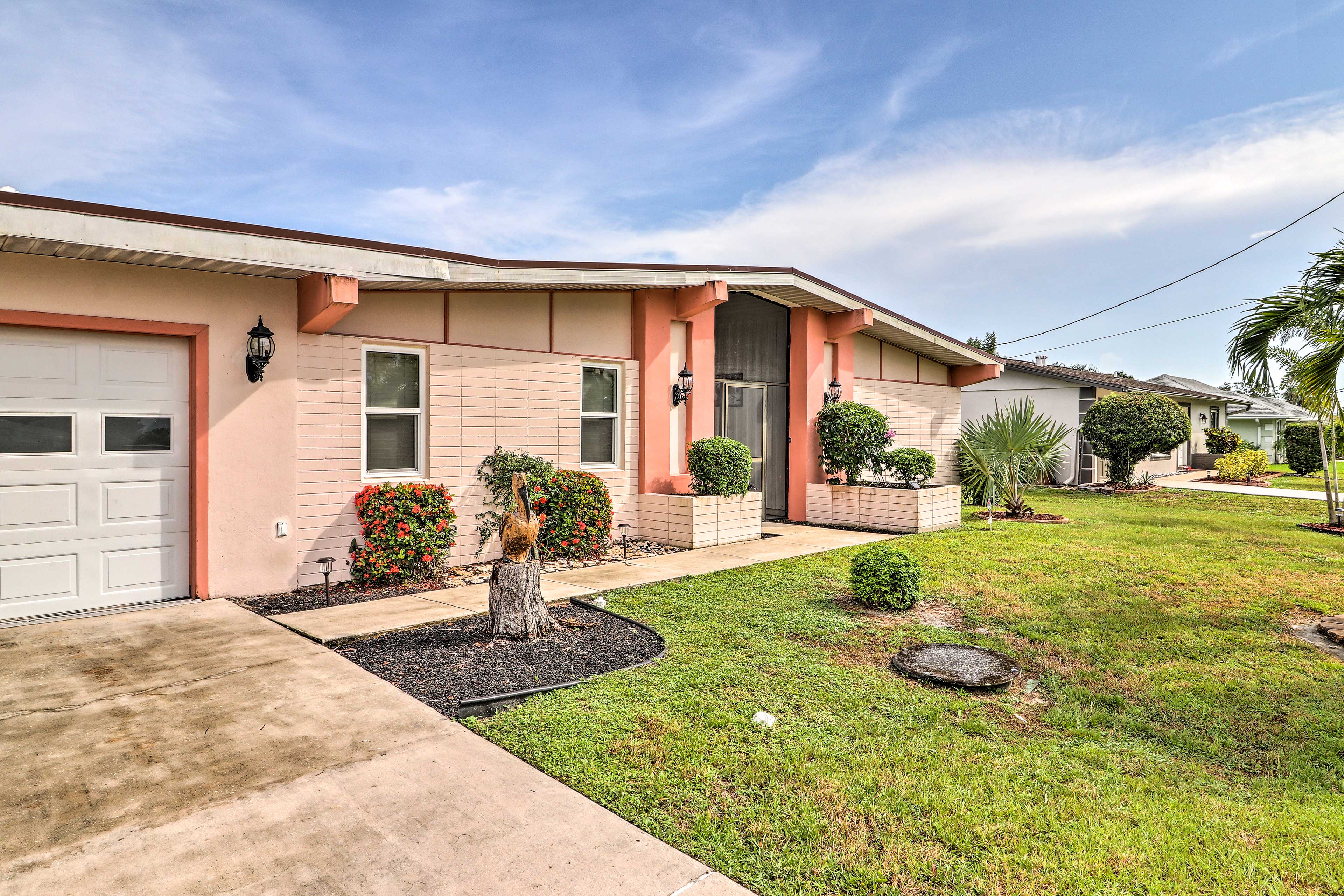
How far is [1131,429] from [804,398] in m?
11.5

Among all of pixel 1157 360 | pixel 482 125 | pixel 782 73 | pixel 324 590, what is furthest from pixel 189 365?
pixel 1157 360

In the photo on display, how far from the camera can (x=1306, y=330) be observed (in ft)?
19.0

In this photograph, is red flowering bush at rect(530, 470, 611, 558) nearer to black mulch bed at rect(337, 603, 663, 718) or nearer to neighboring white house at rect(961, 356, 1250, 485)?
black mulch bed at rect(337, 603, 663, 718)

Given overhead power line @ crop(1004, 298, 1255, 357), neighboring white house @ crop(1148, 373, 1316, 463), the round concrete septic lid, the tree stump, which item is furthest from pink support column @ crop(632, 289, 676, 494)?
neighboring white house @ crop(1148, 373, 1316, 463)

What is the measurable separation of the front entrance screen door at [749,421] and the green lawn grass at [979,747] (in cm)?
513

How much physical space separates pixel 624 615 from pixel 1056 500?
1414 centimetres

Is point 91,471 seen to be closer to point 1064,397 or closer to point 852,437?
point 852,437

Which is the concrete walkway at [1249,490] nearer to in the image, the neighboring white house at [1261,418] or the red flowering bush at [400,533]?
the neighboring white house at [1261,418]

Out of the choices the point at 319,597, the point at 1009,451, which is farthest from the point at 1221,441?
the point at 319,597

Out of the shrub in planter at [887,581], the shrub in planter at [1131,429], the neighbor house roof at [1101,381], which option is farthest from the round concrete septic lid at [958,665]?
the shrub in planter at [1131,429]

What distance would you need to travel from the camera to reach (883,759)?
3.12 meters

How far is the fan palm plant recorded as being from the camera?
40.8ft

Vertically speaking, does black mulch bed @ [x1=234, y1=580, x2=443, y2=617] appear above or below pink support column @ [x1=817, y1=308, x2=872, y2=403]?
below

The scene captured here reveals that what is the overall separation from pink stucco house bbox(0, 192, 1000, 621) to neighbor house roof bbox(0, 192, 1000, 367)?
0.7 inches
